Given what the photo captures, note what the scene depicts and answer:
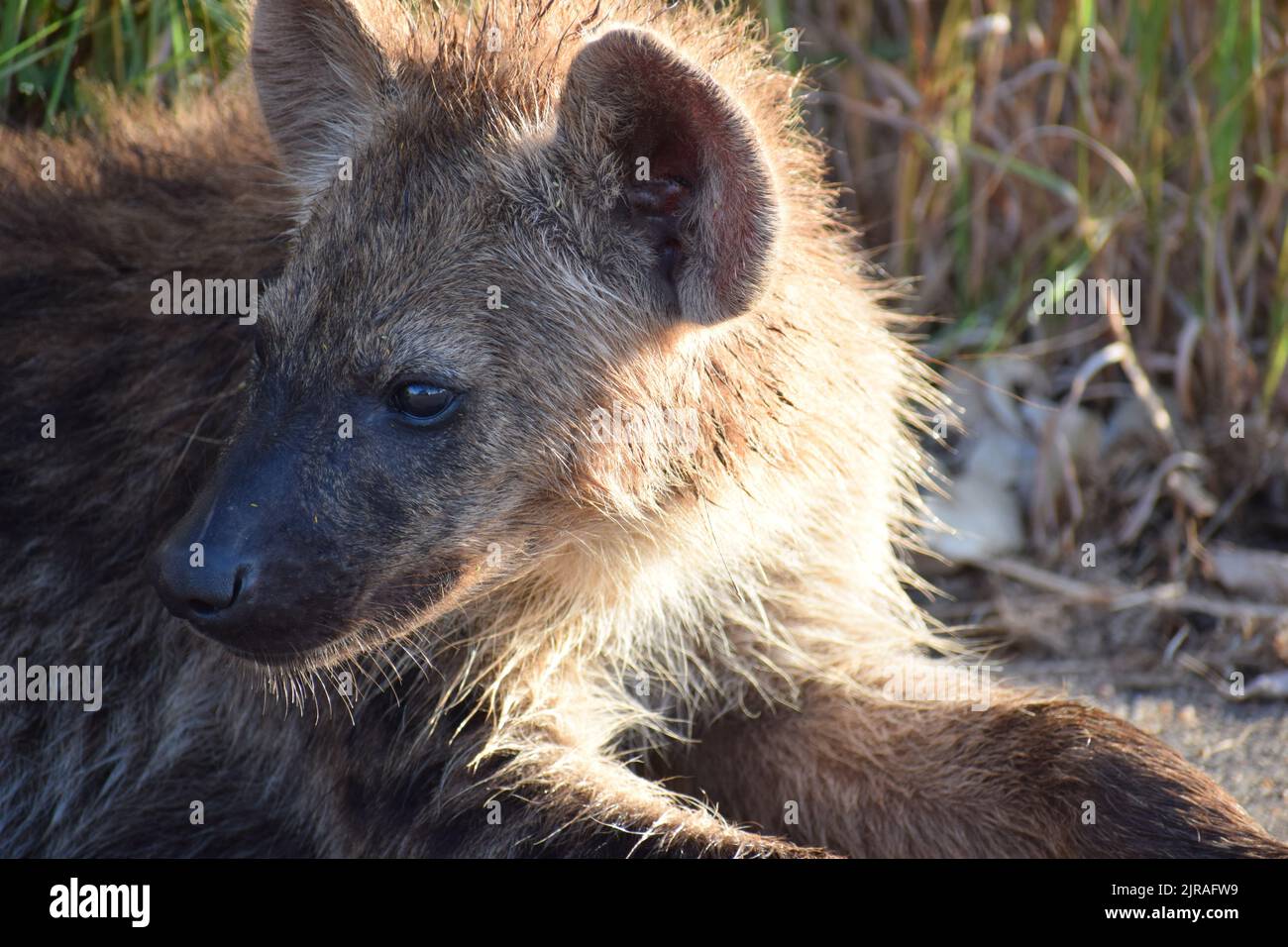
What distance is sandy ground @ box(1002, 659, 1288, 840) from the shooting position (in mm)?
4105

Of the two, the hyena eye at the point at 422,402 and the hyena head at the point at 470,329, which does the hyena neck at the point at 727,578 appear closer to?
the hyena head at the point at 470,329

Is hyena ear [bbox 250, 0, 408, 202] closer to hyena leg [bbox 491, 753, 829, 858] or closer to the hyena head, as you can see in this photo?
the hyena head

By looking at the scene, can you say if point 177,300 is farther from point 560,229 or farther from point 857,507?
point 857,507

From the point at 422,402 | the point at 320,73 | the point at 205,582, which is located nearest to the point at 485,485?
the point at 422,402

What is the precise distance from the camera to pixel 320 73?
3729mm

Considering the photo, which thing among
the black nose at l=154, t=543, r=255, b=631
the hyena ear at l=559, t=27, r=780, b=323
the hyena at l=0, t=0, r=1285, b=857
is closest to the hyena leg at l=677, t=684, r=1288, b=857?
the hyena at l=0, t=0, r=1285, b=857

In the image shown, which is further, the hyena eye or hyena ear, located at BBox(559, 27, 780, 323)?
the hyena eye

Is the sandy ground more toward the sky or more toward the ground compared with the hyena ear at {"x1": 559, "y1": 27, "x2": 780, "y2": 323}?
more toward the ground

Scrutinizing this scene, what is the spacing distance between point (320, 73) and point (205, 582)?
129cm

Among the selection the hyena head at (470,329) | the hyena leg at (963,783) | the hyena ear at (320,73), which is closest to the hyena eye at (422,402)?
the hyena head at (470,329)

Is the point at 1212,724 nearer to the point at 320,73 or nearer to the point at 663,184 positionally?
the point at 663,184

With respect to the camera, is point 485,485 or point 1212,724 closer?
point 485,485

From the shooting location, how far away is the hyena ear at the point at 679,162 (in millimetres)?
3078

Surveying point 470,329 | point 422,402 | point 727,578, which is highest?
point 470,329
